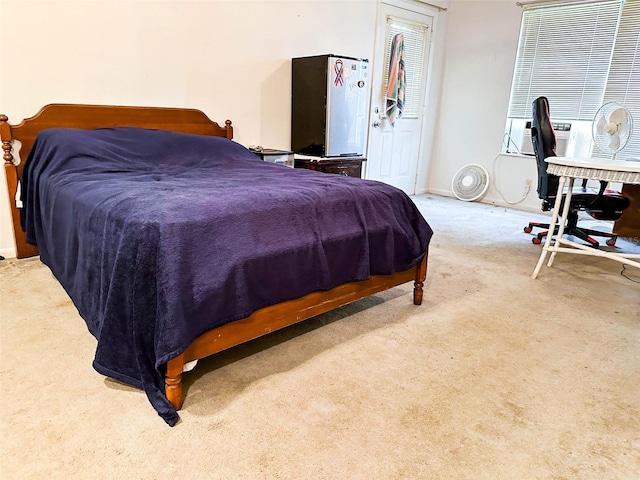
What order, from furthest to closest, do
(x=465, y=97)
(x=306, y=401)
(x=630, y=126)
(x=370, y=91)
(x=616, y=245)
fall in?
(x=465, y=97) < (x=370, y=91) < (x=616, y=245) < (x=630, y=126) < (x=306, y=401)

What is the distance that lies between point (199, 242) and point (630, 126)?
3.41 metres

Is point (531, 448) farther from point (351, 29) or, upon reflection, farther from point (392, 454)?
point (351, 29)

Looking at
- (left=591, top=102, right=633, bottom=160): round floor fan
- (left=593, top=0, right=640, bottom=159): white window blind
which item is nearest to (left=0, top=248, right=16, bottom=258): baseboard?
(left=591, top=102, right=633, bottom=160): round floor fan

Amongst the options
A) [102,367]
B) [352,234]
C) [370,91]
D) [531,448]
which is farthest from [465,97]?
[102,367]

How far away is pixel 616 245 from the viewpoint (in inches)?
150

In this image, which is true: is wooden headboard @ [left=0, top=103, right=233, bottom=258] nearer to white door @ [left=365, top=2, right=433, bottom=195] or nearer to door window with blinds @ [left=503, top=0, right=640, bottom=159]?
white door @ [left=365, top=2, right=433, bottom=195]

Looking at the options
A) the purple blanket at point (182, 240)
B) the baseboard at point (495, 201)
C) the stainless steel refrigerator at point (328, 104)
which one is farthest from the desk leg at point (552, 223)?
the baseboard at point (495, 201)

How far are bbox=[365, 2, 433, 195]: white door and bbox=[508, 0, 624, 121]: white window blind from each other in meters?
1.15

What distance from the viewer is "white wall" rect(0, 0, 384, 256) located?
2.80m

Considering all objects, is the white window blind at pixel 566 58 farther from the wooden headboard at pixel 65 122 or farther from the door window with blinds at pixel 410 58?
the wooden headboard at pixel 65 122

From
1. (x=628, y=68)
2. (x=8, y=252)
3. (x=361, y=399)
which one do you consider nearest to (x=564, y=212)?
(x=361, y=399)

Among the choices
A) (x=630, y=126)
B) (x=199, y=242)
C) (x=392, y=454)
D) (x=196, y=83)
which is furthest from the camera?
(x=196, y=83)

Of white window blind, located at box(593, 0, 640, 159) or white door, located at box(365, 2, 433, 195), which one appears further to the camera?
white door, located at box(365, 2, 433, 195)

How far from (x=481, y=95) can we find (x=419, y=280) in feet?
13.1
